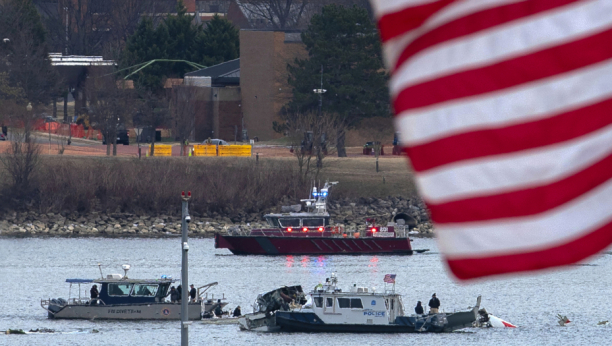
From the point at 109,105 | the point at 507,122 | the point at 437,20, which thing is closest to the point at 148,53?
the point at 109,105

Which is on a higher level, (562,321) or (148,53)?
(148,53)

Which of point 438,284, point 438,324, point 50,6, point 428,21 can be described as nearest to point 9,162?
point 438,284

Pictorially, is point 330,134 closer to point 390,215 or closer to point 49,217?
point 390,215

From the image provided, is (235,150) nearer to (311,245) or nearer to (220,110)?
(220,110)

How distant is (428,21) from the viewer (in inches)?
220

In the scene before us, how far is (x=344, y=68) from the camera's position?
92250 millimetres

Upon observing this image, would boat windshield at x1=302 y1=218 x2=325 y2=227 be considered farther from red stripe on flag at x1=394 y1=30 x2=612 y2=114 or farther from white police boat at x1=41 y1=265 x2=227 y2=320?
red stripe on flag at x1=394 y1=30 x2=612 y2=114

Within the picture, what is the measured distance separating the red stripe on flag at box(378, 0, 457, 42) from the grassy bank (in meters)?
87.2

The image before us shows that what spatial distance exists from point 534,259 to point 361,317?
43000 millimetres

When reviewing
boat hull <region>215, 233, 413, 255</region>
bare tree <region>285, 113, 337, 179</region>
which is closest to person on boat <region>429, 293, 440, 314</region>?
boat hull <region>215, 233, 413, 255</region>

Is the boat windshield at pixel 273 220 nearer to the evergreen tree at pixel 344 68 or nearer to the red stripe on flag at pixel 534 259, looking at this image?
the evergreen tree at pixel 344 68

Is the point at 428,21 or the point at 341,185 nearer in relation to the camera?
the point at 428,21

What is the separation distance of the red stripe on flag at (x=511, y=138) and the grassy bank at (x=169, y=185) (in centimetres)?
8714

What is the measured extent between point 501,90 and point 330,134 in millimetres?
89763
